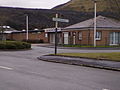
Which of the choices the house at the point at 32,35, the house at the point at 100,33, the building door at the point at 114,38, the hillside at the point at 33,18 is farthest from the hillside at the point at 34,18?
the building door at the point at 114,38

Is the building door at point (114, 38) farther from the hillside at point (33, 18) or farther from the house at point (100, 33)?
the hillside at point (33, 18)

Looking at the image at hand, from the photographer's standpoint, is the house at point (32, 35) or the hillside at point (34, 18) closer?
the house at point (32, 35)

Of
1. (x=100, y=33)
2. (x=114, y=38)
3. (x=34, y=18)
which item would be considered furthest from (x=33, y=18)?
(x=100, y=33)

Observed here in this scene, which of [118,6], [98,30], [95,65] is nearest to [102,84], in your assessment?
[95,65]

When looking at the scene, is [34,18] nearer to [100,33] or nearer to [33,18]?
[33,18]

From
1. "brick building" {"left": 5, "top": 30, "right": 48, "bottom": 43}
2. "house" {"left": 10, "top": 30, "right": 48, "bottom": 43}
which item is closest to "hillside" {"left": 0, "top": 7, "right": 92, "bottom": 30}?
"brick building" {"left": 5, "top": 30, "right": 48, "bottom": 43}

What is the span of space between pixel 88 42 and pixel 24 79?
1239 inches

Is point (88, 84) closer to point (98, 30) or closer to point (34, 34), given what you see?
point (98, 30)

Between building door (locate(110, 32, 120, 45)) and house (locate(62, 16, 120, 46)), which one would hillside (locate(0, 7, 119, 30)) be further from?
building door (locate(110, 32, 120, 45))

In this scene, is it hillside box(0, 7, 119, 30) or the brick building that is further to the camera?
hillside box(0, 7, 119, 30)

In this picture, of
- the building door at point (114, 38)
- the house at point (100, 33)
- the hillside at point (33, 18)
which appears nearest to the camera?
the house at point (100, 33)

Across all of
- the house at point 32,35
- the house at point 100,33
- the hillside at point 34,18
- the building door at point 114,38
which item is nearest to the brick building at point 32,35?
the house at point 32,35

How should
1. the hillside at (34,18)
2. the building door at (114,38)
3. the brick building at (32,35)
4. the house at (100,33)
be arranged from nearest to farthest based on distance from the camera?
the house at (100,33) < the building door at (114,38) < the brick building at (32,35) < the hillside at (34,18)

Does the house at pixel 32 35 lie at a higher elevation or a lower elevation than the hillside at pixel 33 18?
lower
